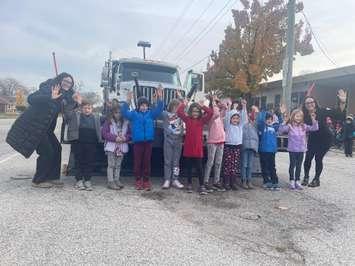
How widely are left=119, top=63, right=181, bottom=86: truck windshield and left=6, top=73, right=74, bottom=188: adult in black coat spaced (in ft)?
11.6

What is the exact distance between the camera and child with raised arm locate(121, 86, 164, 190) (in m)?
7.32

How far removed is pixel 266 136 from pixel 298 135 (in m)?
0.69

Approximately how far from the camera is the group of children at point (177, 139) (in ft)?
24.0

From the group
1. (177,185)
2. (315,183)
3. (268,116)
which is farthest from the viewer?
(315,183)

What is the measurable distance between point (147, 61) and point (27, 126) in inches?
188

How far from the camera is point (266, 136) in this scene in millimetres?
7922

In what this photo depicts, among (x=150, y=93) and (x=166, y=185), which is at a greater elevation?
(x=150, y=93)

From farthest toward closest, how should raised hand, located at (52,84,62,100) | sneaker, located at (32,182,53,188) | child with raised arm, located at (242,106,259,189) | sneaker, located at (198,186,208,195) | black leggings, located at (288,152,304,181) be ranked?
black leggings, located at (288,152,304,181), child with raised arm, located at (242,106,259,189), sneaker, located at (198,186,208,195), sneaker, located at (32,182,53,188), raised hand, located at (52,84,62,100)

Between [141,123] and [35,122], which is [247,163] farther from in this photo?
[35,122]

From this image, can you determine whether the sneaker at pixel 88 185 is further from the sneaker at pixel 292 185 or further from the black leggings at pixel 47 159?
the sneaker at pixel 292 185

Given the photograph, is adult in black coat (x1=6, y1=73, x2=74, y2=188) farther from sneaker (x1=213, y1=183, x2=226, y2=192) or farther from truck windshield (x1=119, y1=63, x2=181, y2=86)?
truck windshield (x1=119, y1=63, x2=181, y2=86)

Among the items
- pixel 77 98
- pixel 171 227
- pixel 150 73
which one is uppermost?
pixel 150 73

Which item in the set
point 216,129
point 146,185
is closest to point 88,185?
point 146,185

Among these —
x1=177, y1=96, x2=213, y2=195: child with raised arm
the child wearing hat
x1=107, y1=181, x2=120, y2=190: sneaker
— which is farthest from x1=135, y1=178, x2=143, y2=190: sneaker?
the child wearing hat
